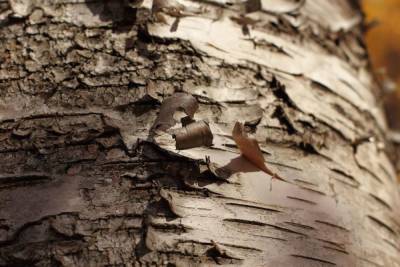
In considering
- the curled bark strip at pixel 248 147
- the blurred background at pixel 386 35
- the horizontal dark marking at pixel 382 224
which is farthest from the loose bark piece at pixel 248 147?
the blurred background at pixel 386 35

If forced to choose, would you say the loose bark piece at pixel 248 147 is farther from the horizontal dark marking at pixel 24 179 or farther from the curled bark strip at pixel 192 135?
the horizontal dark marking at pixel 24 179

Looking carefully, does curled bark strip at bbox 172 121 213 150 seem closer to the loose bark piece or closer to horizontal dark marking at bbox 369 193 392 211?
the loose bark piece

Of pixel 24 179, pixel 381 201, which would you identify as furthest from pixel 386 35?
pixel 24 179

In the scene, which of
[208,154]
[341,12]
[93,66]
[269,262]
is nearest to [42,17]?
[93,66]

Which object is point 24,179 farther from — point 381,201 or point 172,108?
point 381,201

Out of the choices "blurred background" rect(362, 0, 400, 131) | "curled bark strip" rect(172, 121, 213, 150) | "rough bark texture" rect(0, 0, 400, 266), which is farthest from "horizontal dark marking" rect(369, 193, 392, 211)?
"blurred background" rect(362, 0, 400, 131)

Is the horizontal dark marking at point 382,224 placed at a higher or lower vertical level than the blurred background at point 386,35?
lower
